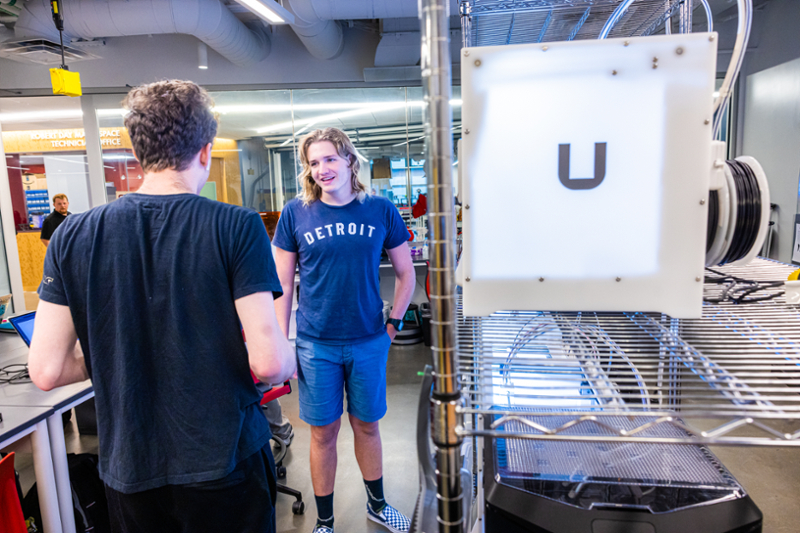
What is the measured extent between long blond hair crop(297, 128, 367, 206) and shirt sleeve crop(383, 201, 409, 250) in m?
0.13

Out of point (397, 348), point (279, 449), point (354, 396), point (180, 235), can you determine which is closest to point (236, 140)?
point (397, 348)

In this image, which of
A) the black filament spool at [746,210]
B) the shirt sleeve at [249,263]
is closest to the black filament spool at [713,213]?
the black filament spool at [746,210]

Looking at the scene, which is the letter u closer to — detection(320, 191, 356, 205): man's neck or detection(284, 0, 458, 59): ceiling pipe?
detection(320, 191, 356, 205): man's neck

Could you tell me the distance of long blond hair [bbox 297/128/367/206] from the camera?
1.75m

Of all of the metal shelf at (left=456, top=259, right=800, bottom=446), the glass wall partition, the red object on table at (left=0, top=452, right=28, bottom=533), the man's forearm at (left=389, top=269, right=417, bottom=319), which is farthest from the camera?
the glass wall partition

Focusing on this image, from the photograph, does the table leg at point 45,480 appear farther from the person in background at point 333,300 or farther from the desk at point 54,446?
the person in background at point 333,300

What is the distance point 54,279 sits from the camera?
957mm

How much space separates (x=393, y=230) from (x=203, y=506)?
1.14 meters

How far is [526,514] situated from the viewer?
0.64 metres

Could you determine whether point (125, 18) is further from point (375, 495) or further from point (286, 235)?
point (375, 495)

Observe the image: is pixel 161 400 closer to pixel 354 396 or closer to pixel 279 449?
pixel 354 396

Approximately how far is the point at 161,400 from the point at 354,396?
0.85m

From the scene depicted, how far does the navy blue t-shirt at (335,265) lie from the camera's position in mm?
1674

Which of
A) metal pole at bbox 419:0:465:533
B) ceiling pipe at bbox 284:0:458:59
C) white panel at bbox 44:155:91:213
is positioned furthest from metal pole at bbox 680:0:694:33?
white panel at bbox 44:155:91:213
